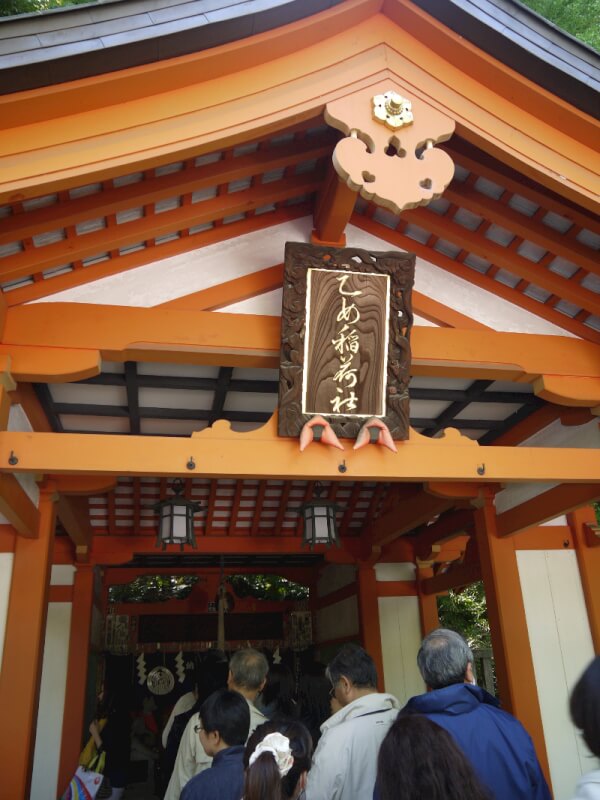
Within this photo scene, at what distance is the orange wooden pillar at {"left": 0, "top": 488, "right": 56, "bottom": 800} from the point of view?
4.41 meters

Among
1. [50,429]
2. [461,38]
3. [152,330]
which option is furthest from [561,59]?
[50,429]

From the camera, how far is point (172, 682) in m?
10.6

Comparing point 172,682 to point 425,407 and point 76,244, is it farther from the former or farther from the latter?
point 76,244

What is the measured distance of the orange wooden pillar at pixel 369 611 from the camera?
8352 millimetres

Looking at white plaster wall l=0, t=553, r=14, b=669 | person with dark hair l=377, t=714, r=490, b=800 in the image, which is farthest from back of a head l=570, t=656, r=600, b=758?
white plaster wall l=0, t=553, r=14, b=669

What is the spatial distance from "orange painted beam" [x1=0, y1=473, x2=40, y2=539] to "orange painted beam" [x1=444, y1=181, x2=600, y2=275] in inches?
131

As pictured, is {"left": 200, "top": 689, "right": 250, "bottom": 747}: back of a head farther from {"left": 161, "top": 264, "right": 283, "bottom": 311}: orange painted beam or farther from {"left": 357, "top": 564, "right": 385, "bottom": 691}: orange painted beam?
{"left": 357, "top": 564, "right": 385, "bottom": 691}: orange painted beam

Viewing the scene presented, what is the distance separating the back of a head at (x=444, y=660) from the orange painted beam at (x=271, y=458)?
1556 mm

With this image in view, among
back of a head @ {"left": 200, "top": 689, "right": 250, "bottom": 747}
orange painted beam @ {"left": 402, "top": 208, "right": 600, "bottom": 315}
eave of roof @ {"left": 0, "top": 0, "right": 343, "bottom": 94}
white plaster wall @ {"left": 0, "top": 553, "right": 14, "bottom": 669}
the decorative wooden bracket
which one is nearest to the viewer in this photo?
back of a head @ {"left": 200, "top": 689, "right": 250, "bottom": 747}

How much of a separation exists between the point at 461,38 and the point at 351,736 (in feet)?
11.7

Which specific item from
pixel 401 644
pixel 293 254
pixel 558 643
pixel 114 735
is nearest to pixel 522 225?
pixel 293 254

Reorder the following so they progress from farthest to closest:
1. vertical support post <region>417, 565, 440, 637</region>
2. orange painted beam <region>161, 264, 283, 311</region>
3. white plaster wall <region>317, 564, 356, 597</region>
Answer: white plaster wall <region>317, 564, 356, 597</region> < vertical support post <region>417, 565, 440, 637</region> < orange painted beam <region>161, 264, 283, 311</region>

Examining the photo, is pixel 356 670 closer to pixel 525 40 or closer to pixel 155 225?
pixel 155 225

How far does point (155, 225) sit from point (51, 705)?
5.86 meters
